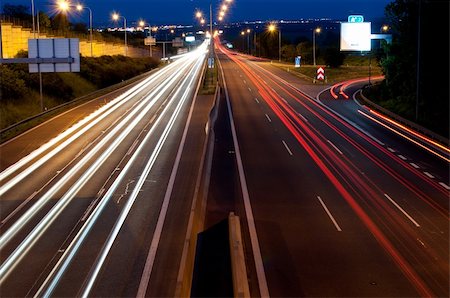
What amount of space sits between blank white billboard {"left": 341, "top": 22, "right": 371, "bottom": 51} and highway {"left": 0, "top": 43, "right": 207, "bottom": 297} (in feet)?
66.5

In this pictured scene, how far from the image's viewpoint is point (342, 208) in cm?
1844

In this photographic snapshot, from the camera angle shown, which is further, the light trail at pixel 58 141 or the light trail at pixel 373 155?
the light trail at pixel 58 141

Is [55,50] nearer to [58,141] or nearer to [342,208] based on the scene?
[58,141]

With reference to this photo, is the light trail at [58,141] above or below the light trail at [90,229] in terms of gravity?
above

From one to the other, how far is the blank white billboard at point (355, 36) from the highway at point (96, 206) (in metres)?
20.3

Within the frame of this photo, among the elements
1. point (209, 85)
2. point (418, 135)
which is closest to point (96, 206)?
point (418, 135)

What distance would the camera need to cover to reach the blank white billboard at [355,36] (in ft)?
169

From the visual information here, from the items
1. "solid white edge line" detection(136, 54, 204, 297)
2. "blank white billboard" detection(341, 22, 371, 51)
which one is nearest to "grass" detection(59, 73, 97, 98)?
"blank white billboard" detection(341, 22, 371, 51)

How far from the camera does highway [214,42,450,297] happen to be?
41.9 ft

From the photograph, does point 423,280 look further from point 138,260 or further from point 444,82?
point 444,82

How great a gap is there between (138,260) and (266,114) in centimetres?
2962

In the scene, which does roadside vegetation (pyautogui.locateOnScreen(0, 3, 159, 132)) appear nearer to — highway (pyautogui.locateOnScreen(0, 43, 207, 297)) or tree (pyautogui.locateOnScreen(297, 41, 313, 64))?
highway (pyautogui.locateOnScreen(0, 43, 207, 297))

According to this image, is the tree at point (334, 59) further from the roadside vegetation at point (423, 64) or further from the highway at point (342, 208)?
the highway at point (342, 208)

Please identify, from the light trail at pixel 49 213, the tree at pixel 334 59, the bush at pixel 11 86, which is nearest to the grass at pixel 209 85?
the bush at pixel 11 86
